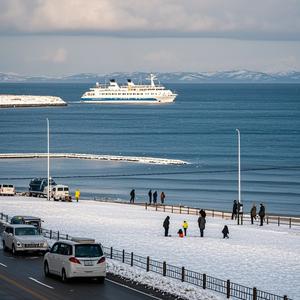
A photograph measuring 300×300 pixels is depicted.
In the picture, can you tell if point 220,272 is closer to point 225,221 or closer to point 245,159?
point 225,221

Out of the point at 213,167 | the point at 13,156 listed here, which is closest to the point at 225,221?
the point at 213,167

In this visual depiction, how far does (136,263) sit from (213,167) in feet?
293

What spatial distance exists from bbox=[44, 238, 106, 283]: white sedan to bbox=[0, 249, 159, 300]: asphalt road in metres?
0.33

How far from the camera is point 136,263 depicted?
1254 inches

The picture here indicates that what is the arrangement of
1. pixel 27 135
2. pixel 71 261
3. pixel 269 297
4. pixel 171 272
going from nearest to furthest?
pixel 269 297 → pixel 71 261 → pixel 171 272 → pixel 27 135

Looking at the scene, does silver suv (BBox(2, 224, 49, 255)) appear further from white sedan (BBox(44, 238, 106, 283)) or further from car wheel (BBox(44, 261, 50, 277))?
white sedan (BBox(44, 238, 106, 283))

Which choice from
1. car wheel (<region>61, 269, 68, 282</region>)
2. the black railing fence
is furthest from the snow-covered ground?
car wheel (<region>61, 269, 68, 282</region>)

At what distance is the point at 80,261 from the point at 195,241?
13196 millimetres

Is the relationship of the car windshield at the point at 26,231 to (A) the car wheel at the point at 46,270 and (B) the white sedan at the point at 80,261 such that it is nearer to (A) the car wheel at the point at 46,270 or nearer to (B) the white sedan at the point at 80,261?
(A) the car wheel at the point at 46,270

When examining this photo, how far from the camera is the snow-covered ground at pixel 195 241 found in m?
30.5

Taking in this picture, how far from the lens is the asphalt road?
25797 millimetres

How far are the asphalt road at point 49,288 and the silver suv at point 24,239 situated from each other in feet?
9.39

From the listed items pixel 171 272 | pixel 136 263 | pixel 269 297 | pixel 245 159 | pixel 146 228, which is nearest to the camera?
pixel 269 297

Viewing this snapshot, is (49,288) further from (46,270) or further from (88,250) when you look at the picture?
(46,270)
